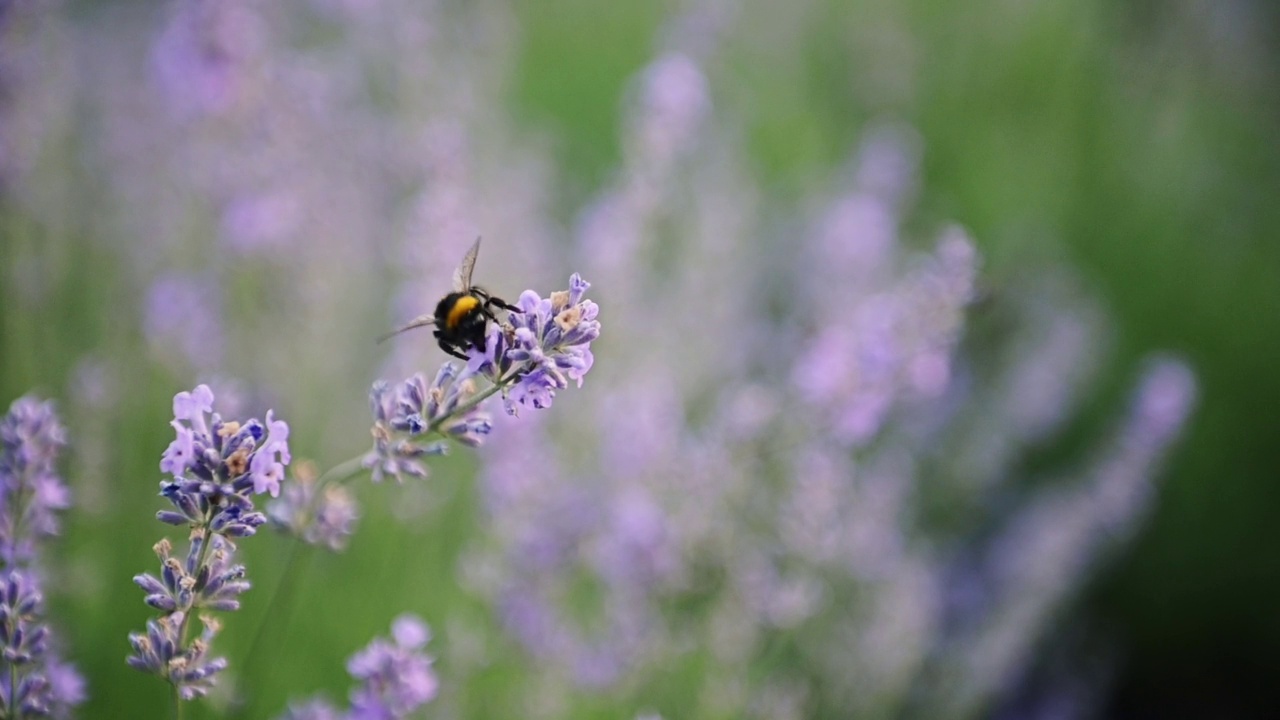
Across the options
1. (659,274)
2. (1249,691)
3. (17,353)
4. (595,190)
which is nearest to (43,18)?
(17,353)

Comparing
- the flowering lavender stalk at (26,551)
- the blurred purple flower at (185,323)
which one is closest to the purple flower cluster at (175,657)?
the flowering lavender stalk at (26,551)

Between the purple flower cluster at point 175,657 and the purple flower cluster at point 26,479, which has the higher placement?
the purple flower cluster at point 26,479

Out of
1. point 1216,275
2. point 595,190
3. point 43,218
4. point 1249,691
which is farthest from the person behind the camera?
point 595,190

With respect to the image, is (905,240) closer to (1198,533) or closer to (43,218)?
(1198,533)

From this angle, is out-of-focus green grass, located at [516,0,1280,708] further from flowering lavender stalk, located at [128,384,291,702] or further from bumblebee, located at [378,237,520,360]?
flowering lavender stalk, located at [128,384,291,702]

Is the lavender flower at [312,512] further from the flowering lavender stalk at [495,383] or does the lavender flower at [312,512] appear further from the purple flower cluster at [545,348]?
the purple flower cluster at [545,348]

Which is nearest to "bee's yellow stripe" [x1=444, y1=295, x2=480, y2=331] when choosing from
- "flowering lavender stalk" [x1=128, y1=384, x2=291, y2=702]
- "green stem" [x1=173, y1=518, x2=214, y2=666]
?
"flowering lavender stalk" [x1=128, y1=384, x2=291, y2=702]
